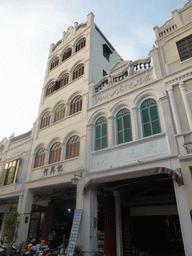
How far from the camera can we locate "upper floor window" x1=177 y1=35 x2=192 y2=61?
8352 millimetres

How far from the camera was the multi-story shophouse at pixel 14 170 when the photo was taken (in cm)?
1291

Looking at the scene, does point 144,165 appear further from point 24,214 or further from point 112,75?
point 24,214

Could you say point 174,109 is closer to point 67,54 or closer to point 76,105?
point 76,105

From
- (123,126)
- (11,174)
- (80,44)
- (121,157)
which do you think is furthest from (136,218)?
(80,44)

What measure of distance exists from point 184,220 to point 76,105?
9.07 meters

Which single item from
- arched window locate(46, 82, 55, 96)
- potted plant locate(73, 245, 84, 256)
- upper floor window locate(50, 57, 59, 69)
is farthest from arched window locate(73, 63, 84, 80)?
potted plant locate(73, 245, 84, 256)

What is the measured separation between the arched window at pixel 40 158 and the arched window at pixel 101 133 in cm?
472

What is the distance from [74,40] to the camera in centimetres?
1653

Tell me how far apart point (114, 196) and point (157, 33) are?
9.26m

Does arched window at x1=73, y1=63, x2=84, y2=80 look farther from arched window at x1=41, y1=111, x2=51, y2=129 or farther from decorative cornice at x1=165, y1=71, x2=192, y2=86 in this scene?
decorative cornice at x1=165, y1=71, x2=192, y2=86

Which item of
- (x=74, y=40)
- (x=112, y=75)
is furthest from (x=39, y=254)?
(x=74, y=40)

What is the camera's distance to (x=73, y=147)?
10953mm

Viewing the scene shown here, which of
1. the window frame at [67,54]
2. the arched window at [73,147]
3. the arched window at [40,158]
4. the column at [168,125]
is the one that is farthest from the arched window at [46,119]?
the column at [168,125]

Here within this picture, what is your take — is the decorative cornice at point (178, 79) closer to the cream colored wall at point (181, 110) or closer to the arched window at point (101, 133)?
the cream colored wall at point (181, 110)
